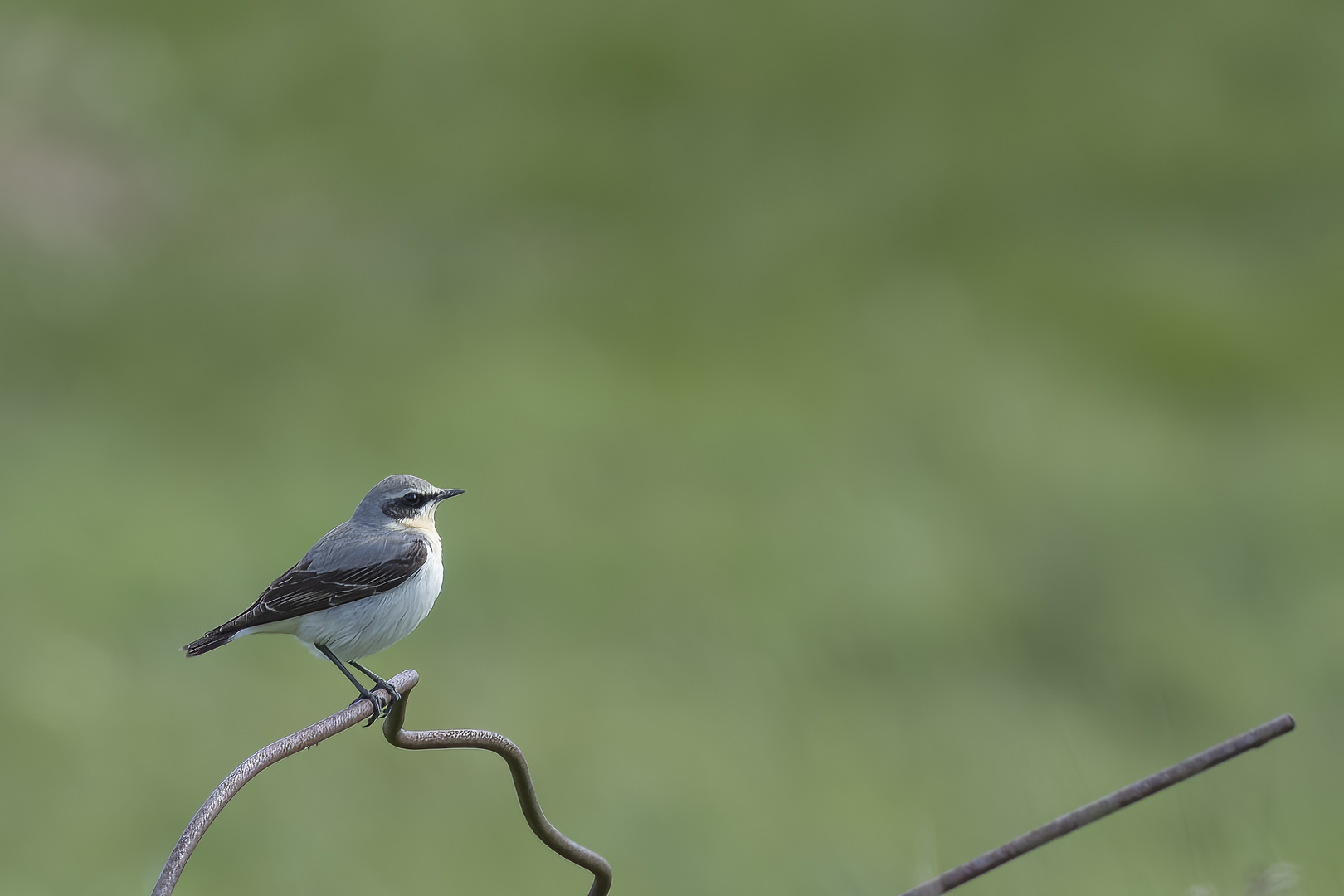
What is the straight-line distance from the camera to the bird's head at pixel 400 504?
8.96ft

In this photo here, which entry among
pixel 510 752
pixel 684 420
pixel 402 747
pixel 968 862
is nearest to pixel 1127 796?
pixel 968 862

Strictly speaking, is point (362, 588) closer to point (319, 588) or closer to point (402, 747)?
point (319, 588)

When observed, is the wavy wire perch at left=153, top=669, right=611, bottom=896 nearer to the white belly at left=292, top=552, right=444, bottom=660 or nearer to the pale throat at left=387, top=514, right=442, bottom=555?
the white belly at left=292, top=552, right=444, bottom=660

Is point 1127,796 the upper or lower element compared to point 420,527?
upper

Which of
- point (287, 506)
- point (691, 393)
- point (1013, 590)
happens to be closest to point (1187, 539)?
point (1013, 590)

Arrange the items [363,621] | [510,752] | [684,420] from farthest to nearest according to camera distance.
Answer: [684,420] → [363,621] → [510,752]

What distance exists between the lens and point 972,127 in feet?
43.2

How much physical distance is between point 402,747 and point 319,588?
88 centimetres

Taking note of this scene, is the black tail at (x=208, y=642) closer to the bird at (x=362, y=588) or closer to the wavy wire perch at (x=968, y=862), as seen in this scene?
the bird at (x=362, y=588)

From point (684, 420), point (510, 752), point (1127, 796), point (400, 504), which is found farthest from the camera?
point (684, 420)

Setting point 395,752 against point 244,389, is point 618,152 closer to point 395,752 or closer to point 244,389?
point 244,389

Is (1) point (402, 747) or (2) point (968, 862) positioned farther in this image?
(1) point (402, 747)

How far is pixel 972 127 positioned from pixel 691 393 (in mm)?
5122

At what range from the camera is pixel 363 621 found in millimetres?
2568
